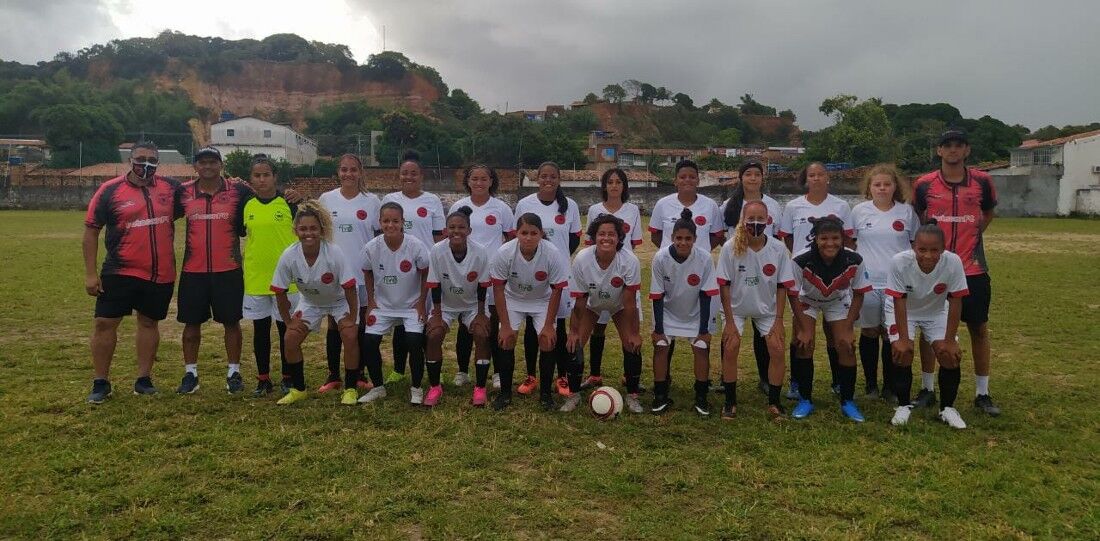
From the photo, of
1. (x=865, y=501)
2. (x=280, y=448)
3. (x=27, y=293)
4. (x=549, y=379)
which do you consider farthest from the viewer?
(x=27, y=293)

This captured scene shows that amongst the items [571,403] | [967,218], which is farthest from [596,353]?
[967,218]

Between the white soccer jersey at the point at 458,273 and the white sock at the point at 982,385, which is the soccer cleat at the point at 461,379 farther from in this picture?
the white sock at the point at 982,385

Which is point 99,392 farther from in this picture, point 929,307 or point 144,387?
point 929,307

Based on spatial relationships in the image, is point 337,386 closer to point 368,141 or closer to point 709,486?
point 709,486

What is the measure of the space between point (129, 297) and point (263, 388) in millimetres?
1329

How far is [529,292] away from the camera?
5.69m

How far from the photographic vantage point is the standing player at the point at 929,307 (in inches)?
199

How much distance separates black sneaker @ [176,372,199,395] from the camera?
18.7 feet

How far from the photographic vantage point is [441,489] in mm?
3826

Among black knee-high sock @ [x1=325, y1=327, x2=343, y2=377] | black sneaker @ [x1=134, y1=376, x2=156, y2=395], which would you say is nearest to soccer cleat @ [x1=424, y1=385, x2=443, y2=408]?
black knee-high sock @ [x1=325, y1=327, x2=343, y2=377]

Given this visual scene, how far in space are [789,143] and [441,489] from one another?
12584cm

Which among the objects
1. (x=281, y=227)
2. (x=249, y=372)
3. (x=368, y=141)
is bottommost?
(x=249, y=372)

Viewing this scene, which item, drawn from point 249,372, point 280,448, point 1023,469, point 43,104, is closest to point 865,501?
point 1023,469

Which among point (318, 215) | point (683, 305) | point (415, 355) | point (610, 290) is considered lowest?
point (415, 355)
